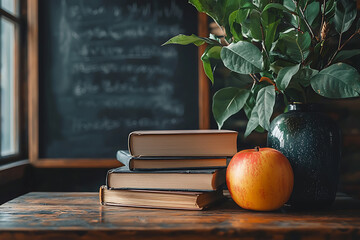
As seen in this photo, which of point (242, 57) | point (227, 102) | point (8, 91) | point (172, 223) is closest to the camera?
point (172, 223)

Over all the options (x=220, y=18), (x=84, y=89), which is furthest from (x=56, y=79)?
(x=220, y=18)

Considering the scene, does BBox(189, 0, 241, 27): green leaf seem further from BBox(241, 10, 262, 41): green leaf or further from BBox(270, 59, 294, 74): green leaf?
BBox(270, 59, 294, 74): green leaf

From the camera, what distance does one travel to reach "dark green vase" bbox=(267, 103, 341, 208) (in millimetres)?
840

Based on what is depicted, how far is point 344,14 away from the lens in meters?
0.90

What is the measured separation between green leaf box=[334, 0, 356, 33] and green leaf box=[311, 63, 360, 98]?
0.52 feet

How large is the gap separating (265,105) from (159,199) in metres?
0.34

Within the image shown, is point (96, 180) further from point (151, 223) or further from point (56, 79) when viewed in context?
point (151, 223)

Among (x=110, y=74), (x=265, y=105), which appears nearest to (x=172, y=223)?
(x=265, y=105)

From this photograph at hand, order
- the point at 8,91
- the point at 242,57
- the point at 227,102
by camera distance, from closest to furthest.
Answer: the point at 242,57, the point at 227,102, the point at 8,91

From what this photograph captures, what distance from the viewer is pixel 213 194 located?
3.06ft

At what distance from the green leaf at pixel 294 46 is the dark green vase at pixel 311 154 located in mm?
139

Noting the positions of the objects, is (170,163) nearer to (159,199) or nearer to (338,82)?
(159,199)

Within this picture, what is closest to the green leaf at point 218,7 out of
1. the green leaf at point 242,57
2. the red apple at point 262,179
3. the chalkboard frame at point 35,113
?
the green leaf at point 242,57

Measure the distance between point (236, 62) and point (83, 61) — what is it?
91 cm
